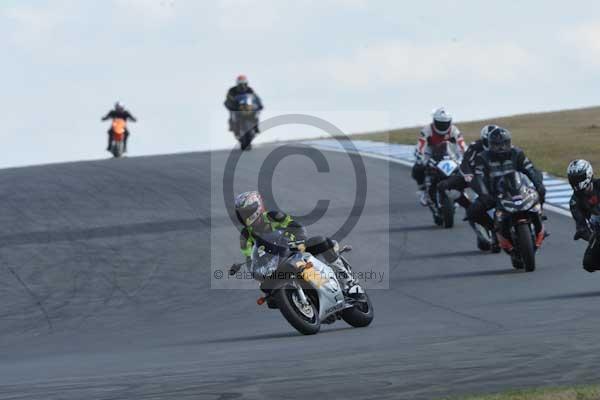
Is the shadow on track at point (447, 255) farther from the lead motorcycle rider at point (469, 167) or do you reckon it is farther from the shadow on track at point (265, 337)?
the shadow on track at point (265, 337)

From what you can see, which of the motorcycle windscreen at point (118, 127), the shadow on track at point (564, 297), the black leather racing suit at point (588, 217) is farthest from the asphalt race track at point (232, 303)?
the motorcycle windscreen at point (118, 127)

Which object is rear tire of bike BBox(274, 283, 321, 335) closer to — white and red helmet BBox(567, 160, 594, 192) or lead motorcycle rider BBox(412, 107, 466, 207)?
white and red helmet BBox(567, 160, 594, 192)

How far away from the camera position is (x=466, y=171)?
58.3 ft

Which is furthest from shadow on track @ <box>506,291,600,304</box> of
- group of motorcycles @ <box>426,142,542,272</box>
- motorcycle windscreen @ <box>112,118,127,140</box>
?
motorcycle windscreen @ <box>112,118,127,140</box>

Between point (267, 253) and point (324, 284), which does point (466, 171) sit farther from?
point (267, 253)

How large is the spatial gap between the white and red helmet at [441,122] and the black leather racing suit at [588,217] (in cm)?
664

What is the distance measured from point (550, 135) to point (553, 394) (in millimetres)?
29556

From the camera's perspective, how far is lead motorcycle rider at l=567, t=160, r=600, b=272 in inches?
539

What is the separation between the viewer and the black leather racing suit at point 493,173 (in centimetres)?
1632

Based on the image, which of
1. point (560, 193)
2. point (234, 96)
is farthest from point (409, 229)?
point (234, 96)

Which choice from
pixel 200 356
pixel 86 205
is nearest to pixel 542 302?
pixel 200 356

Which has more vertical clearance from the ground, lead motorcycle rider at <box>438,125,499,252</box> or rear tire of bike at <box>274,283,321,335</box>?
Result: lead motorcycle rider at <box>438,125,499,252</box>

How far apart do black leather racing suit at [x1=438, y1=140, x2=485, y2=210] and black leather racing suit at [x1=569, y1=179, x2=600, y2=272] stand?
10.6 ft

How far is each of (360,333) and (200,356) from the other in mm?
1712
